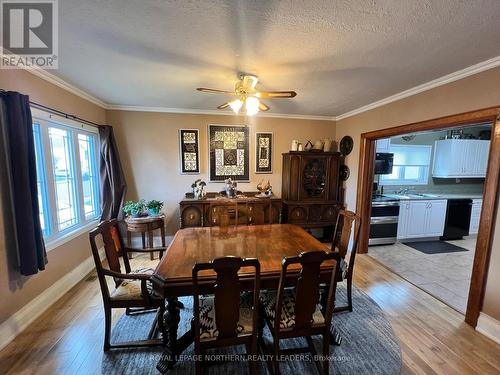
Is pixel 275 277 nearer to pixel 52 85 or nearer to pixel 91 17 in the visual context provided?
pixel 91 17

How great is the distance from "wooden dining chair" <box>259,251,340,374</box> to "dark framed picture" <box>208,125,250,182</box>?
2.70 metres

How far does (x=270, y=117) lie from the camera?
4.09m

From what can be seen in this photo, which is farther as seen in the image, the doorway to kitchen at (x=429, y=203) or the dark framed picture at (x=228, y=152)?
the dark framed picture at (x=228, y=152)

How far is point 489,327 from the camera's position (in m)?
1.97

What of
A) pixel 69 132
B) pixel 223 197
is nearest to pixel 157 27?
pixel 69 132

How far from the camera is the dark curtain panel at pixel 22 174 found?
1.79 meters

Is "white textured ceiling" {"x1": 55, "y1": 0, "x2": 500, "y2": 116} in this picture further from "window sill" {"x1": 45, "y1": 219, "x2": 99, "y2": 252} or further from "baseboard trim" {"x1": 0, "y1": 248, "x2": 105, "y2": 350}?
"baseboard trim" {"x1": 0, "y1": 248, "x2": 105, "y2": 350}

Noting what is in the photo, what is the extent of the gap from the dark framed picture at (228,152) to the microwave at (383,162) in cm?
252

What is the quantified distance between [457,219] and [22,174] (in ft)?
21.1

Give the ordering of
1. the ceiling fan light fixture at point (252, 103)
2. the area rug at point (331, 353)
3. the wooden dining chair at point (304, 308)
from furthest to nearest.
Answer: the ceiling fan light fixture at point (252, 103), the area rug at point (331, 353), the wooden dining chair at point (304, 308)

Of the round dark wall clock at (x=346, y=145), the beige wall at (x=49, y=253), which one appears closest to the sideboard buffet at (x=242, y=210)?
the beige wall at (x=49, y=253)

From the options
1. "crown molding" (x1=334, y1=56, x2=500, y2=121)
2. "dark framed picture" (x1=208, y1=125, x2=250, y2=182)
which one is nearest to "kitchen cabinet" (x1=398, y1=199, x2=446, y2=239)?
"crown molding" (x1=334, y1=56, x2=500, y2=121)

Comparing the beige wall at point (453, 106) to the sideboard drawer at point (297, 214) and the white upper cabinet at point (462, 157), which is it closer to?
the sideboard drawer at point (297, 214)

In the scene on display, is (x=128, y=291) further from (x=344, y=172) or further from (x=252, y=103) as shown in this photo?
(x=344, y=172)
